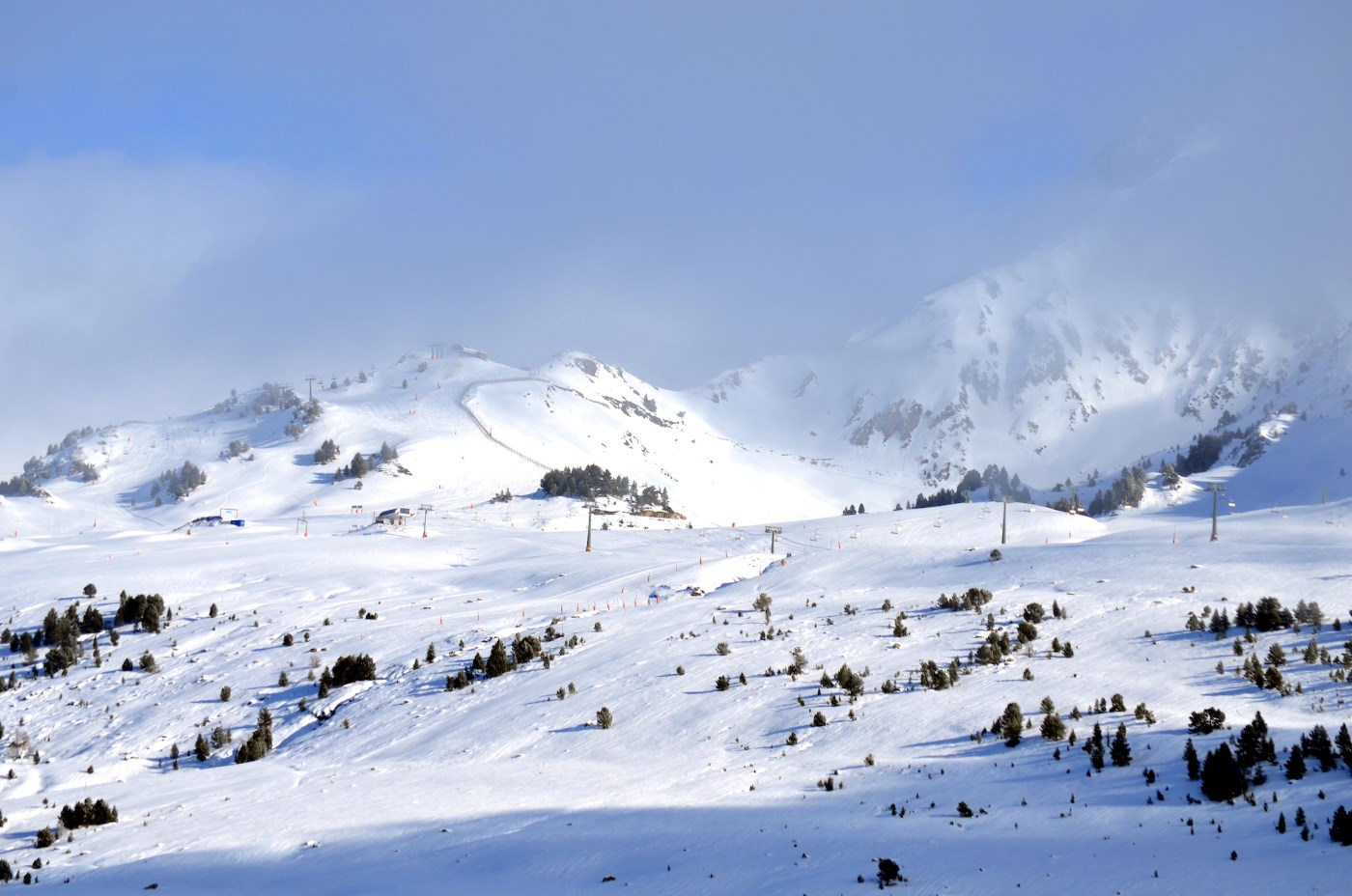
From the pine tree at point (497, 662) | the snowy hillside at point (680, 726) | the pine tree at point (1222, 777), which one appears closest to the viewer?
the snowy hillside at point (680, 726)

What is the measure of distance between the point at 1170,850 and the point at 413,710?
22.1m

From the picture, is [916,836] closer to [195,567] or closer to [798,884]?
[798,884]

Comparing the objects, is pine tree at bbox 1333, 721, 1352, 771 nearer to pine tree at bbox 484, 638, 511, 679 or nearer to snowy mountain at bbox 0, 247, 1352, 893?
snowy mountain at bbox 0, 247, 1352, 893

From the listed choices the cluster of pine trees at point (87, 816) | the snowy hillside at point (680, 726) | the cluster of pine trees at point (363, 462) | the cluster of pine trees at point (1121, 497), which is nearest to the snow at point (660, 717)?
the snowy hillside at point (680, 726)

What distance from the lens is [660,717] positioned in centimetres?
2614

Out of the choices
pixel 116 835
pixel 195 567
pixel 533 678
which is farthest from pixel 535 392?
pixel 116 835

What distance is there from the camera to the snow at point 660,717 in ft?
49.2

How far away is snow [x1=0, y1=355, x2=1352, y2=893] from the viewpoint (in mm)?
14992

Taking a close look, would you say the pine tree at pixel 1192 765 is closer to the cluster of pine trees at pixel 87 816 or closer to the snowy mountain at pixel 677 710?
the snowy mountain at pixel 677 710

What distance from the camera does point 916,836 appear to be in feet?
49.7

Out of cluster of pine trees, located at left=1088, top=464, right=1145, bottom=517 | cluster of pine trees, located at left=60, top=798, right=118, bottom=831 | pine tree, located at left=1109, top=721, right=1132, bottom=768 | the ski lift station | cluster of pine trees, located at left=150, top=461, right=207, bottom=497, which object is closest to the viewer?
pine tree, located at left=1109, top=721, right=1132, bottom=768

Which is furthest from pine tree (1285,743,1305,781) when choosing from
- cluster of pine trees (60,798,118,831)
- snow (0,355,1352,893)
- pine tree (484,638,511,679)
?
pine tree (484,638,511,679)

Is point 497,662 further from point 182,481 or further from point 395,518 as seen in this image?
point 182,481

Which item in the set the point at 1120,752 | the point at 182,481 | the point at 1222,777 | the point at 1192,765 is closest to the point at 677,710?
the point at 1120,752
